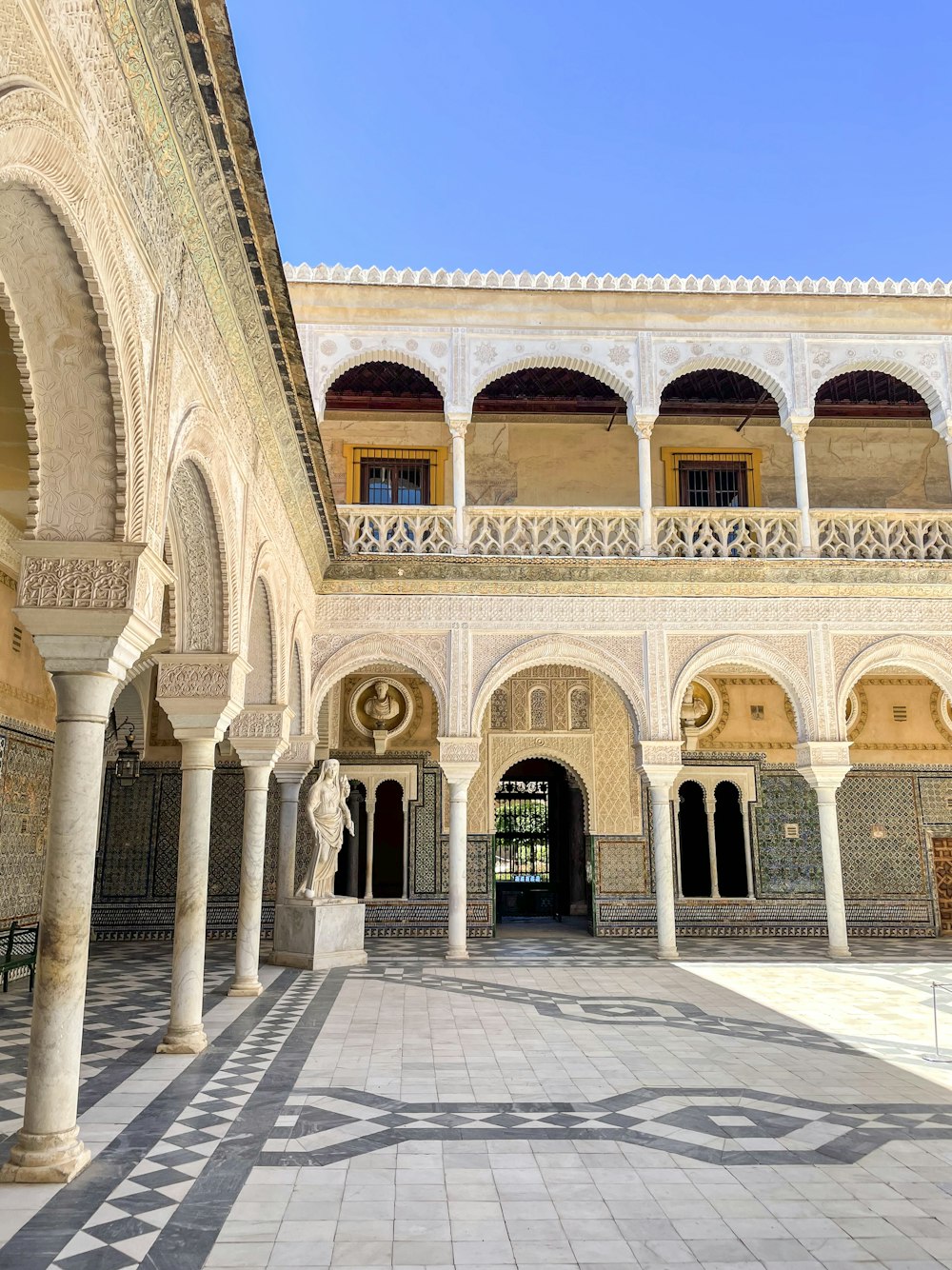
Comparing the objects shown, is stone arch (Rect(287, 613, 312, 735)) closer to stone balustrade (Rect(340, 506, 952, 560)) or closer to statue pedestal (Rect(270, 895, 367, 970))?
stone balustrade (Rect(340, 506, 952, 560))

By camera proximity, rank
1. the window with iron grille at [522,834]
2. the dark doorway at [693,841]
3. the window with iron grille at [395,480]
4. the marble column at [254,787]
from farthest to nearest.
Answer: the window with iron grille at [522,834], the dark doorway at [693,841], the window with iron grille at [395,480], the marble column at [254,787]

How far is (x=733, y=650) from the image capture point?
36.5 feet

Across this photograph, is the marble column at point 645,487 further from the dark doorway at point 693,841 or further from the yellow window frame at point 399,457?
the dark doorway at point 693,841

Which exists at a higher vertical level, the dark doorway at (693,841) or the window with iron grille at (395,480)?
the window with iron grille at (395,480)

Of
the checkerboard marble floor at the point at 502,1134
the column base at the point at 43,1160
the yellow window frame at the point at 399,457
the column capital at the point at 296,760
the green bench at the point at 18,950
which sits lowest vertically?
the checkerboard marble floor at the point at 502,1134

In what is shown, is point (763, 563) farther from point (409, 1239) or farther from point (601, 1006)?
point (409, 1239)

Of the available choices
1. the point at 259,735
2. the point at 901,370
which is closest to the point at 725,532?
the point at 901,370

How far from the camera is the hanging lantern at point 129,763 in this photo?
12.7 meters

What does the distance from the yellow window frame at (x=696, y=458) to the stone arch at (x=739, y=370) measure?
1.75 meters

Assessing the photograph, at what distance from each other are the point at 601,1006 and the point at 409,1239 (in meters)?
4.79

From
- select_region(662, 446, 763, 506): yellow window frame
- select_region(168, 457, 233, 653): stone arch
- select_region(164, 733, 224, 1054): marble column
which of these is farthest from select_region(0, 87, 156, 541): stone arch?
select_region(662, 446, 763, 506): yellow window frame

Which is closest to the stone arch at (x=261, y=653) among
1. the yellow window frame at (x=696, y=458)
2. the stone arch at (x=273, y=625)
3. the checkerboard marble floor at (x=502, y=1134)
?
the stone arch at (x=273, y=625)

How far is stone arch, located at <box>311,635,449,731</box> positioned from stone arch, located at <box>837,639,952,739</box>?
172 inches

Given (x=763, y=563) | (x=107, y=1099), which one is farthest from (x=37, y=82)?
(x=763, y=563)
